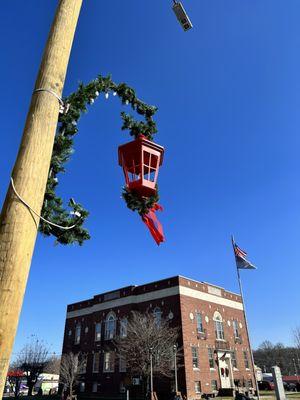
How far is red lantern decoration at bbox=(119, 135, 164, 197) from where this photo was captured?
15.5ft

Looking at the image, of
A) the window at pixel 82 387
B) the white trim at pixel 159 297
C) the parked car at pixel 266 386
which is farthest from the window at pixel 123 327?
the parked car at pixel 266 386

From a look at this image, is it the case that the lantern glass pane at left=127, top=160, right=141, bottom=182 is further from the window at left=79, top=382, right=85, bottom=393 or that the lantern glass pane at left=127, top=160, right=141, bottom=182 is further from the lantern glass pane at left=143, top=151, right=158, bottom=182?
the window at left=79, top=382, right=85, bottom=393

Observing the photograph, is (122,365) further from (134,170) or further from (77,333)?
(134,170)

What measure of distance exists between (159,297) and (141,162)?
36.0m

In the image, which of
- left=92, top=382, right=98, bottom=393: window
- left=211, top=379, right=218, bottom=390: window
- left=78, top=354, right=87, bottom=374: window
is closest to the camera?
left=211, top=379, right=218, bottom=390: window

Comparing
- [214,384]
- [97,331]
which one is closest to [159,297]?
[214,384]

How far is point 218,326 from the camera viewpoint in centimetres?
4159

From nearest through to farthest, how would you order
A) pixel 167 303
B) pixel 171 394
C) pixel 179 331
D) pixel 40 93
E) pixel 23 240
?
pixel 23 240 < pixel 40 93 < pixel 171 394 < pixel 179 331 < pixel 167 303

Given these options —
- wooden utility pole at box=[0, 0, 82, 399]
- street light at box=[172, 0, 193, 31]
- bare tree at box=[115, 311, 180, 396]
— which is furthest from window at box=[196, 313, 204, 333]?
wooden utility pole at box=[0, 0, 82, 399]

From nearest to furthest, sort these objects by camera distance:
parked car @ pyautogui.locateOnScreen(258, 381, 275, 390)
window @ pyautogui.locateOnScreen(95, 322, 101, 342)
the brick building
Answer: the brick building
window @ pyautogui.locateOnScreen(95, 322, 101, 342)
parked car @ pyautogui.locateOnScreen(258, 381, 275, 390)

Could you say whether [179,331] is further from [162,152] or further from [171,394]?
[162,152]

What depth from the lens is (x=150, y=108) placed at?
18.0ft

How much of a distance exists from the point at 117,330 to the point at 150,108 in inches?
1562

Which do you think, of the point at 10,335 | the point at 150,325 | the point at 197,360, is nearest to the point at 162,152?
the point at 10,335
